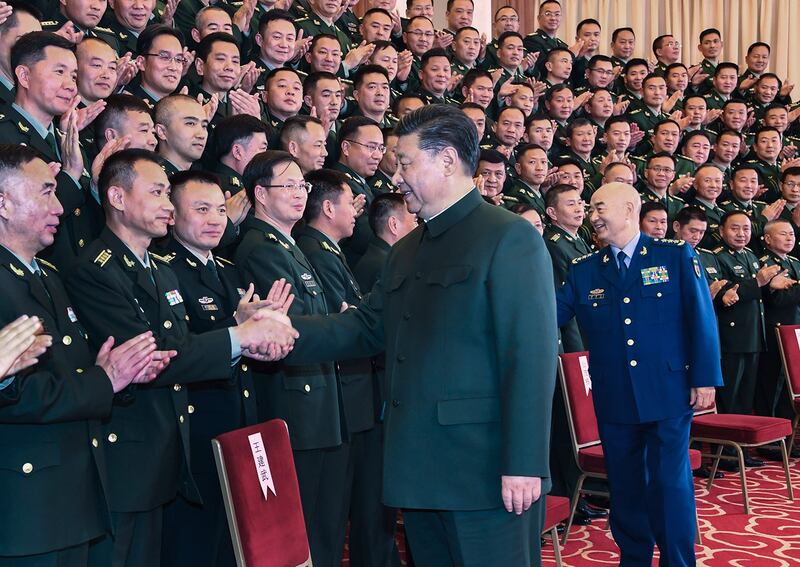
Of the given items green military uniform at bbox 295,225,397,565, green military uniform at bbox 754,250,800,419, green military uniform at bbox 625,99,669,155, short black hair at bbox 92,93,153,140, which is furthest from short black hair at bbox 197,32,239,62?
green military uniform at bbox 625,99,669,155

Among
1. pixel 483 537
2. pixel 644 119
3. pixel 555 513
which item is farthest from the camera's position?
pixel 644 119

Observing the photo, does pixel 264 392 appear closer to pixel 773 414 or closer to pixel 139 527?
pixel 139 527

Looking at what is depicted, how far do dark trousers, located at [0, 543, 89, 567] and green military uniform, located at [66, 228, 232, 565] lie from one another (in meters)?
0.19

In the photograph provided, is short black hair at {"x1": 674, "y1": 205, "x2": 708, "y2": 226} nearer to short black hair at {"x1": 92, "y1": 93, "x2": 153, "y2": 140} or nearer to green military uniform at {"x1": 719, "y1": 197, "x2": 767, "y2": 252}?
green military uniform at {"x1": 719, "y1": 197, "x2": 767, "y2": 252}

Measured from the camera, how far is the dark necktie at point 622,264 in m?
3.38

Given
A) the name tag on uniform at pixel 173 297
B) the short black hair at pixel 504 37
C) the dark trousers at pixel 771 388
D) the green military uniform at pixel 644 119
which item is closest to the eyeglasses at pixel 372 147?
the name tag on uniform at pixel 173 297

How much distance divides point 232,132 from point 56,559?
2115 millimetres

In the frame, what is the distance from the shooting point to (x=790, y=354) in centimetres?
514

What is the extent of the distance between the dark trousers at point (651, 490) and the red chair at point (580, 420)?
47 centimetres

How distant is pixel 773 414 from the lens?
6.03 m

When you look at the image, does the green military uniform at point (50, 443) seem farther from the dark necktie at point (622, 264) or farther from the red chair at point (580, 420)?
the red chair at point (580, 420)

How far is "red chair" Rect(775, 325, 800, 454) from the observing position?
16.8ft

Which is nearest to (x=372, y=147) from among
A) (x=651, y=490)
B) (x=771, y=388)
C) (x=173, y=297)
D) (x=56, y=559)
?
(x=173, y=297)

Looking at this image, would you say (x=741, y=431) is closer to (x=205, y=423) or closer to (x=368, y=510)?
(x=368, y=510)
